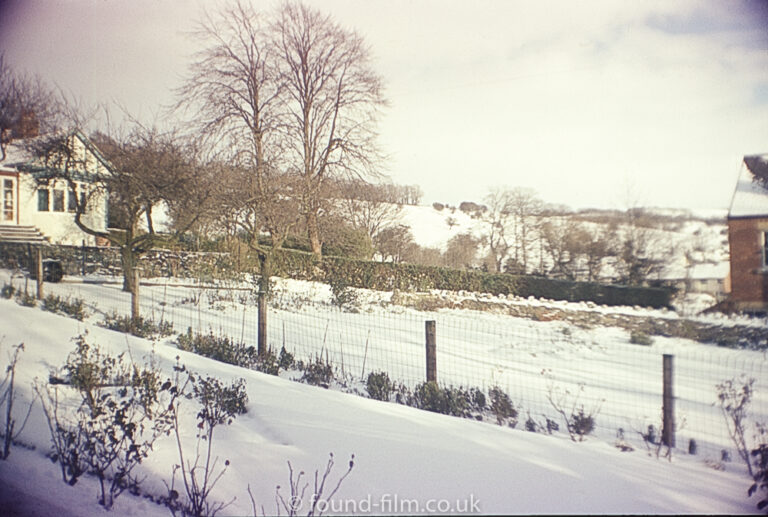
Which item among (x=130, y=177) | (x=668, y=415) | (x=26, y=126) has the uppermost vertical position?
(x=26, y=126)

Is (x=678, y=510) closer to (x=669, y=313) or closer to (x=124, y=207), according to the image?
(x=669, y=313)

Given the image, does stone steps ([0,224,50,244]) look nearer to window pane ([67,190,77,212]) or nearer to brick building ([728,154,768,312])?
window pane ([67,190,77,212])

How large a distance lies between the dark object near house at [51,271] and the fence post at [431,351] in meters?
4.30

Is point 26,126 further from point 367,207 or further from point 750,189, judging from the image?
point 750,189

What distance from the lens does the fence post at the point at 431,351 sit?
144 inches

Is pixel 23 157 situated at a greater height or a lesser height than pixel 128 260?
greater

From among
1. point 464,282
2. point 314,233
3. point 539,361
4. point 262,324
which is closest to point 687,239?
point 464,282

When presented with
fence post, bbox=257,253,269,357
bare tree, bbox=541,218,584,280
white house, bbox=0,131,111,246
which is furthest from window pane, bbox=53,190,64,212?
bare tree, bbox=541,218,584,280

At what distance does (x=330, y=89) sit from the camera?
9.99ft

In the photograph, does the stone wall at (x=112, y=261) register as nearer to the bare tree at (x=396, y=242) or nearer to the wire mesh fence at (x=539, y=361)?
the wire mesh fence at (x=539, y=361)

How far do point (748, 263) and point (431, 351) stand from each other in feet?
7.41

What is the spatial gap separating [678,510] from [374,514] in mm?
1364

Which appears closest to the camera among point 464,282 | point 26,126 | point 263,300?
point 464,282

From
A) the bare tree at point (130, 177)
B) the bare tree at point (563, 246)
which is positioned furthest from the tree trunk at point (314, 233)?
the bare tree at point (130, 177)
